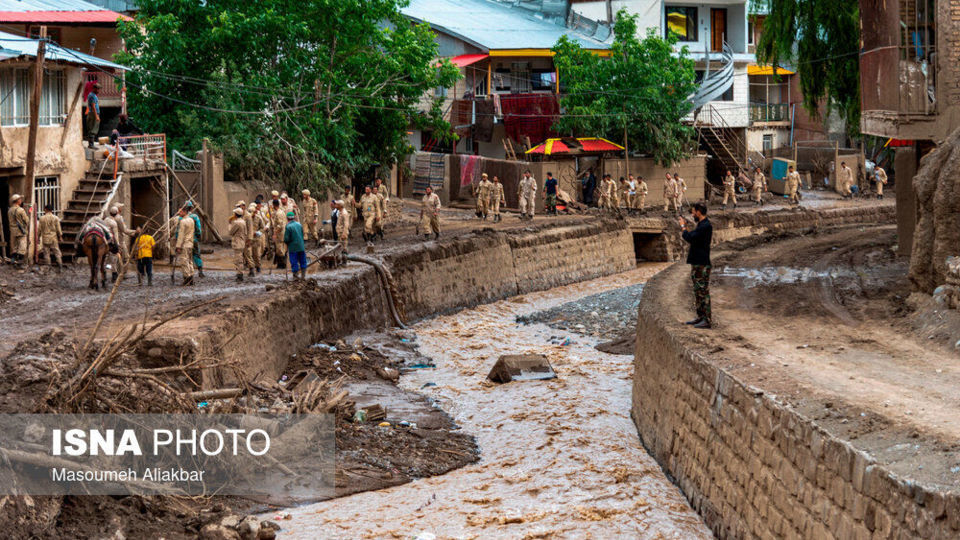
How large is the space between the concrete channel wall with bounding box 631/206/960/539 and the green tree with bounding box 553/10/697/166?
989 inches

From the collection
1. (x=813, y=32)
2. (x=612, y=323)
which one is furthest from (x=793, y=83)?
(x=612, y=323)

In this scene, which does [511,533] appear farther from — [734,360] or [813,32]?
[813,32]

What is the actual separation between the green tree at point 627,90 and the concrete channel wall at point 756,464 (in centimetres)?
2512

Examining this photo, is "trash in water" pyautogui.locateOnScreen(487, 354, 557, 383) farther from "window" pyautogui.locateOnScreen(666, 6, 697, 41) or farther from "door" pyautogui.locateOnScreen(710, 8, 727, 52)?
"door" pyautogui.locateOnScreen(710, 8, 727, 52)

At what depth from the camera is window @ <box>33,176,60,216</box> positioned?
2606 cm

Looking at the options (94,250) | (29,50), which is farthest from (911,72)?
(29,50)

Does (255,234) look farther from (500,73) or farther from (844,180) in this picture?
(844,180)

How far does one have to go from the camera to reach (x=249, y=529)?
1236 centimetres

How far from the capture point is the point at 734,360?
13844 millimetres

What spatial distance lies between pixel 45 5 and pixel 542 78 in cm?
2036

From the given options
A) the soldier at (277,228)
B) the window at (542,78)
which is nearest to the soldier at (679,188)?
the window at (542,78)

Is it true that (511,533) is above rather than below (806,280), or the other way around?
below

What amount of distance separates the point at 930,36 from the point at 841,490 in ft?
50.4

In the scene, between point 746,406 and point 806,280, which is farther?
point 806,280
